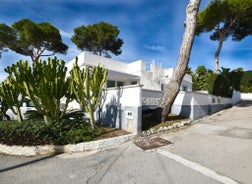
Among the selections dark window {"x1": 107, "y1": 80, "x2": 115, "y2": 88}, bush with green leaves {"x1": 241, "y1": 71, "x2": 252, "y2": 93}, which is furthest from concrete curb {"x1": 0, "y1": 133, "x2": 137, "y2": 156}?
bush with green leaves {"x1": 241, "y1": 71, "x2": 252, "y2": 93}

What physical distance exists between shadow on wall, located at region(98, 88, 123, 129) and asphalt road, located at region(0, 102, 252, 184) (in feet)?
6.86

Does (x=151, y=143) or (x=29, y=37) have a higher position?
(x=29, y=37)

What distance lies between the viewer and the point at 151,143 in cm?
592

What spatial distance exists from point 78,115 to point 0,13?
8581 millimetres

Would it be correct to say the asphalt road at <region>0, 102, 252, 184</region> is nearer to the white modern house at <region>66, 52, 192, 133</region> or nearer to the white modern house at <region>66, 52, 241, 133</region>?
the white modern house at <region>66, 52, 192, 133</region>

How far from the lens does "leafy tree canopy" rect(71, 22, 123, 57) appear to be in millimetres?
20781

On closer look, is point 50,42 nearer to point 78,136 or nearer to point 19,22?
point 19,22

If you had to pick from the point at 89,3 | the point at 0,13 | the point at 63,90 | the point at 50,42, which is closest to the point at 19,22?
the point at 50,42

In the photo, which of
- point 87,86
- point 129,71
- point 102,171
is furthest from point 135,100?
point 129,71

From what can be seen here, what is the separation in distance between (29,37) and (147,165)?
1959cm

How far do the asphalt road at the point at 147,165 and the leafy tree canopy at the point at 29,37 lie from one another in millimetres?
16324

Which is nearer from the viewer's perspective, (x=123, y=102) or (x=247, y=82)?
(x=123, y=102)

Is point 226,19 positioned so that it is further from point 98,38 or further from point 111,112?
point 111,112

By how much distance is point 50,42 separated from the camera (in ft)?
63.8
